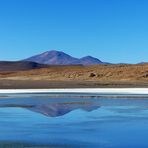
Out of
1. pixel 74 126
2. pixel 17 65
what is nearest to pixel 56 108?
pixel 74 126

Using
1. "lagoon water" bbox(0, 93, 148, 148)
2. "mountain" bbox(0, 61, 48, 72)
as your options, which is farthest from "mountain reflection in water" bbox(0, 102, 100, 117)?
"mountain" bbox(0, 61, 48, 72)

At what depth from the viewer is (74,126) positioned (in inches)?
534

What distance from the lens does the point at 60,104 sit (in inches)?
832

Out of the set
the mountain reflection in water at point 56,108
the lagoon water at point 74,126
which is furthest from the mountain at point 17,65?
the lagoon water at point 74,126

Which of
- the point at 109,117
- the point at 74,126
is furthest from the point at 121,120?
the point at 74,126

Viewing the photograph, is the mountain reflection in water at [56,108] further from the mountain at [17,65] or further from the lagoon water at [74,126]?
the mountain at [17,65]

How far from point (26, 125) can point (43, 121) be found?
116 cm

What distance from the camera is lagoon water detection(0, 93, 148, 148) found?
35.7ft

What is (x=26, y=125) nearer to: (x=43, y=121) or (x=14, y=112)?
(x=43, y=121)

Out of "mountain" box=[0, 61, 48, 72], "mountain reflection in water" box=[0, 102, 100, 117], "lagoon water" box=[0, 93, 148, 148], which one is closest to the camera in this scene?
"lagoon water" box=[0, 93, 148, 148]

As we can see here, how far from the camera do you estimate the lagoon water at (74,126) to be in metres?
10.9

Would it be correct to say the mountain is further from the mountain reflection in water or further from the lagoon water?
the lagoon water

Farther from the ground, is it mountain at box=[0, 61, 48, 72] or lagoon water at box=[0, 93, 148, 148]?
mountain at box=[0, 61, 48, 72]

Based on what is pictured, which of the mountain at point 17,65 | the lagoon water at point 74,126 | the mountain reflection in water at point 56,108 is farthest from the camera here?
the mountain at point 17,65
